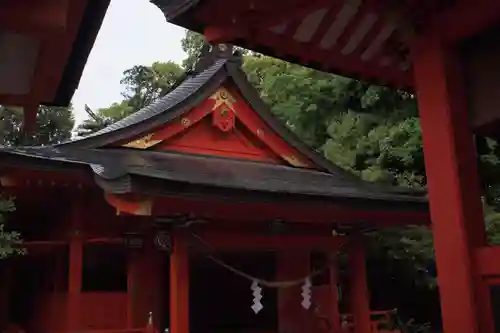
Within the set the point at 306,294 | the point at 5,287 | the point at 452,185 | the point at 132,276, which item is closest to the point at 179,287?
the point at 132,276

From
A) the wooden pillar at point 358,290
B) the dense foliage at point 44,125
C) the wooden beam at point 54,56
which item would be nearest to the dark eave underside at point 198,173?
the wooden pillar at point 358,290

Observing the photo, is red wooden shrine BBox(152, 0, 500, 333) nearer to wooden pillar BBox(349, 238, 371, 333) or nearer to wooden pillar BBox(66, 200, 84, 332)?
wooden pillar BBox(66, 200, 84, 332)

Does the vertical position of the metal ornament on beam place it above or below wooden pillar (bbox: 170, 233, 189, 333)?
above

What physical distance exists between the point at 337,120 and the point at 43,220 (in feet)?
27.1

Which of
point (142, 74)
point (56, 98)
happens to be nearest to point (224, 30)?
point (56, 98)

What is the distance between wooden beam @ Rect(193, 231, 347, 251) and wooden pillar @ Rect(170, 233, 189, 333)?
392mm

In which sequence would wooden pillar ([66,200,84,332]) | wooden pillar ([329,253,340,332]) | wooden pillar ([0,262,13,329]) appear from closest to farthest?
wooden pillar ([66,200,84,332]) < wooden pillar ([329,253,340,332]) < wooden pillar ([0,262,13,329])

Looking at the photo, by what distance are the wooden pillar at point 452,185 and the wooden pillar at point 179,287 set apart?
5.80m

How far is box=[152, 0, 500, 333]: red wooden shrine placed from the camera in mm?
3016

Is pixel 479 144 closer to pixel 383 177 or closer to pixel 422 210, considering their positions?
pixel 422 210

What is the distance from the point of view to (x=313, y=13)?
354cm

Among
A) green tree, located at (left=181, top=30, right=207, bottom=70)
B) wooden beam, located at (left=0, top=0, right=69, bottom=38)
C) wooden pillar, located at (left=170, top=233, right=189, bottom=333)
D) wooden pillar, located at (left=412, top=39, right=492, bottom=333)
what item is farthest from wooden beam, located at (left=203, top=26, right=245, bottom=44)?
green tree, located at (left=181, top=30, right=207, bottom=70)

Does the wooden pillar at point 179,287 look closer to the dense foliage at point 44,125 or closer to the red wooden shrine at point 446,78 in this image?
the red wooden shrine at point 446,78

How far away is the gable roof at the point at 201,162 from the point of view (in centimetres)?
811
